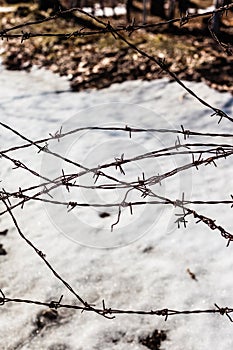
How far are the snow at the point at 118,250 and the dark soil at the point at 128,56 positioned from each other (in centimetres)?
107

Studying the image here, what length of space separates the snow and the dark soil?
107 cm

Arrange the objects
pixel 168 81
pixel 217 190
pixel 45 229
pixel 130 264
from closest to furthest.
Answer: pixel 130 264, pixel 45 229, pixel 217 190, pixel 168 81

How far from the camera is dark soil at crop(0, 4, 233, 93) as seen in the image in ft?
22.9

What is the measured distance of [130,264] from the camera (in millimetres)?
3625

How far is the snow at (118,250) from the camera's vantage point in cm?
304

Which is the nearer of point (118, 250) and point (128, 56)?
point (118, 250)

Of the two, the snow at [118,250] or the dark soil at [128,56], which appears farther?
the dark soil at [128,56]

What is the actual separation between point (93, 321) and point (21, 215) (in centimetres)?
146

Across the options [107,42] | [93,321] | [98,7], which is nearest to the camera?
[93,321]

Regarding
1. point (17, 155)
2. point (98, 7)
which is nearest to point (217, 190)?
point (17, 155)

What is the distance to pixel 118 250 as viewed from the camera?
3787 millimetres

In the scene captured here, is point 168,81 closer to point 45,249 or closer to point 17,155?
point 17,155

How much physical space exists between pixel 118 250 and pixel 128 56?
4578mm

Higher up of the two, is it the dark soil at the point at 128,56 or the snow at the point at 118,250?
the dark soil at the point at 128,56
